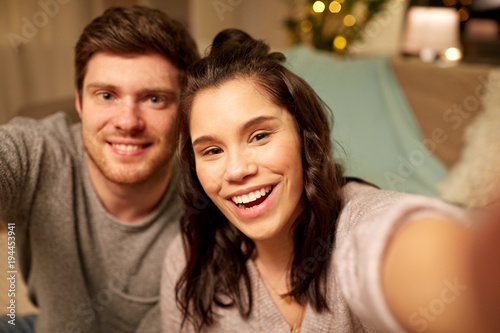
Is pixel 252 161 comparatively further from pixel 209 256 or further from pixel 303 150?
pixel 209 256

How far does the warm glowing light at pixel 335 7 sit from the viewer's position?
2740mm

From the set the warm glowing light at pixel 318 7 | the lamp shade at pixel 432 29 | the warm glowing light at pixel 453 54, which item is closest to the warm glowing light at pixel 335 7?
the warm glowing light at pixel 318 7

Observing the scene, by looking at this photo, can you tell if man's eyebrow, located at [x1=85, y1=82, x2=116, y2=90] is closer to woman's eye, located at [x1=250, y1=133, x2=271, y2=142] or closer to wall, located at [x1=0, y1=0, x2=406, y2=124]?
woman's eye, located at [x1=250, y1=133, x2=271, y2=142]

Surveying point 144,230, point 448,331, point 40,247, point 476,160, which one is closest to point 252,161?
point 448,331

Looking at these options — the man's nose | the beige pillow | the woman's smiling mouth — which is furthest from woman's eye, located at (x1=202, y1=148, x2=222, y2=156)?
the beige pillow

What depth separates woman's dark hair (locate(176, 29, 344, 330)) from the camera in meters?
0.94

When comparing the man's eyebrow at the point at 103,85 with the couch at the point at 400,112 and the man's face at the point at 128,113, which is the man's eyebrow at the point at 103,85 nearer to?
the man's face at the point at 128,113

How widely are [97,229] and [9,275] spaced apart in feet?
1.09

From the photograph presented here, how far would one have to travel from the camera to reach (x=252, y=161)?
0.88 m

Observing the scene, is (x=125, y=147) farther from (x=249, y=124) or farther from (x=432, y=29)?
(x=432, y=29)

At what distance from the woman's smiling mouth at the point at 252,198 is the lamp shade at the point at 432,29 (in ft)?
7.08

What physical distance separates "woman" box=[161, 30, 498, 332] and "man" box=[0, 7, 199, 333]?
229 mm

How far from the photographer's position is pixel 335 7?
108 inches

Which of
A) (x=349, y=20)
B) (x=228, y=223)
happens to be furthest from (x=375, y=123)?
(x=349, y=20)
